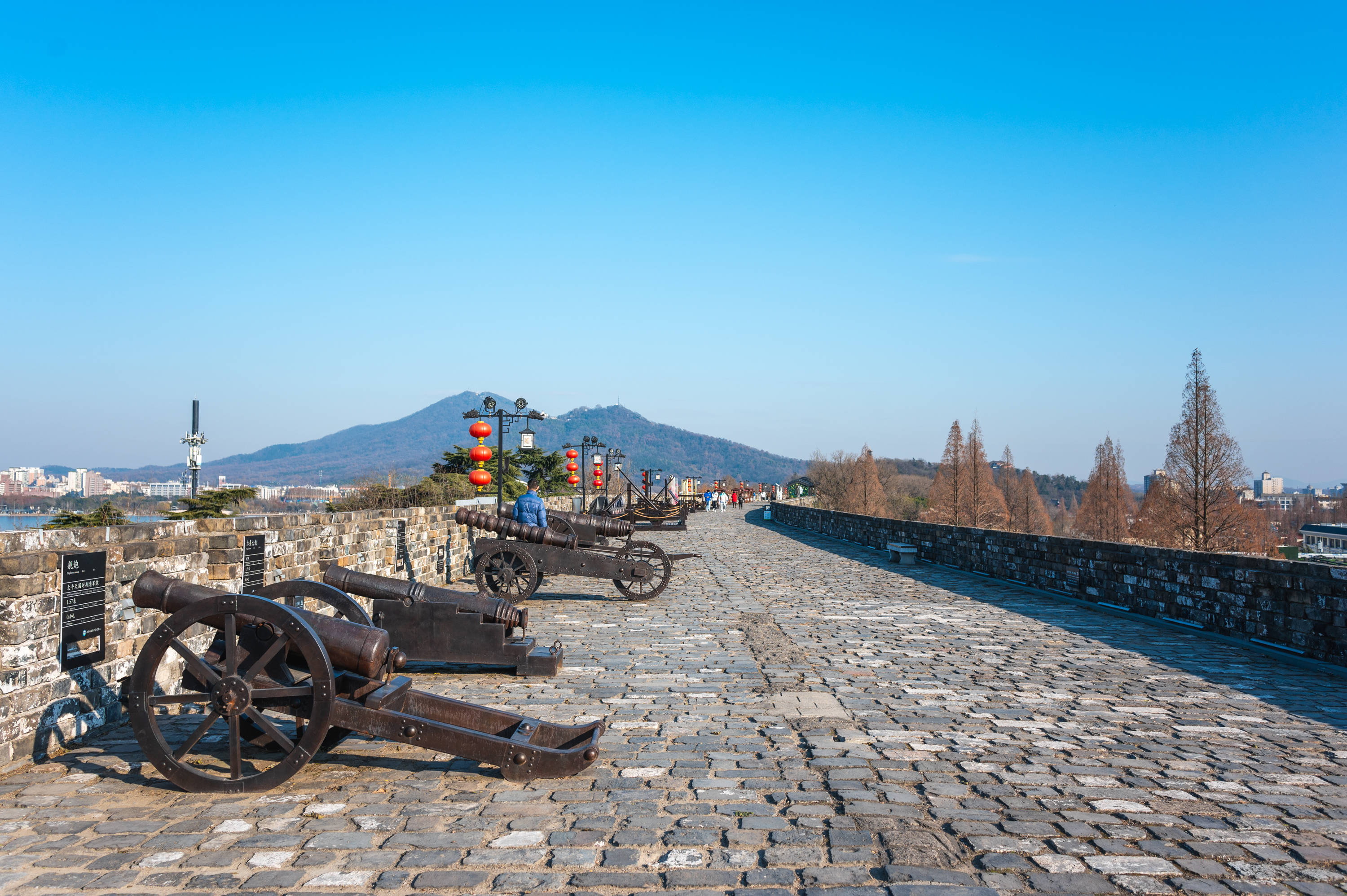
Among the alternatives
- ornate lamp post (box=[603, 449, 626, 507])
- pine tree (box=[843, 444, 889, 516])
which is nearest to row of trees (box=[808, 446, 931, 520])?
pine tree (box=[843, 444, 889, 516])

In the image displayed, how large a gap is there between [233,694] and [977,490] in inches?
2676

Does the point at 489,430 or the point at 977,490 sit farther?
Answer: the point at 977,490

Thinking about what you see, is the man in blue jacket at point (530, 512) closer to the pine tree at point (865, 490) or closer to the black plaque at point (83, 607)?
the black plaque at point (83, 607)

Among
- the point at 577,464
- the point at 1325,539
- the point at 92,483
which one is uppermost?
the point at 577,464

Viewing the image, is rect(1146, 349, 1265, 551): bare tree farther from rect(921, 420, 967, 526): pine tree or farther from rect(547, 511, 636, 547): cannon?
rect(547, 511, 636, 547): cannon

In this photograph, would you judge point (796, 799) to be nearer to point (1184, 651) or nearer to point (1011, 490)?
point (1184, 651)

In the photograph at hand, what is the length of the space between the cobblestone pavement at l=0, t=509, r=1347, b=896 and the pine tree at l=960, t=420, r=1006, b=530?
6208cm

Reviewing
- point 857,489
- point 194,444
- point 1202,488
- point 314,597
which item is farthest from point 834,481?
point 314,597

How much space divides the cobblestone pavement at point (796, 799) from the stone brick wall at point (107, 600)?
236 mm

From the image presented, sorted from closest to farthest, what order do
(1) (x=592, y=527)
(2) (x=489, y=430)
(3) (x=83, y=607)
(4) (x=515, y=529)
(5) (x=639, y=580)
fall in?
(3) (x=83, y=607) < (4) (x=515, y=529) < (5) (x=639, y=580) < (1) (x=592, y=527) < (2) (x=489, y=430)

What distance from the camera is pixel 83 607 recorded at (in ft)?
15.9

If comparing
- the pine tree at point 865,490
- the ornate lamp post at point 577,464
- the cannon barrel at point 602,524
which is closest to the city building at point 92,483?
the ornate lamp post at point 577,464

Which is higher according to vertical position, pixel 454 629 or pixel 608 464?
pixel 608 464

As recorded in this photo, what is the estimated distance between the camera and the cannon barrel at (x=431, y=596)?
6.20 meters
